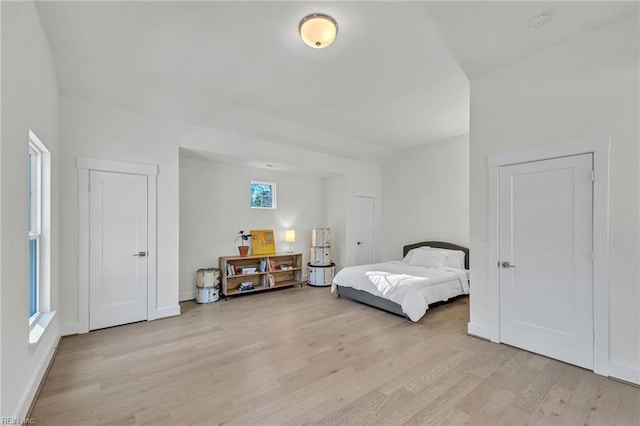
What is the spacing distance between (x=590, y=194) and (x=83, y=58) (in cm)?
523

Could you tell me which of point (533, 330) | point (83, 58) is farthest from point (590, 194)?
point (83, 58)

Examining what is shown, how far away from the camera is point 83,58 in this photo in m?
3.08

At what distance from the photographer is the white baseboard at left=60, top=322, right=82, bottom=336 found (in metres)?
3.40

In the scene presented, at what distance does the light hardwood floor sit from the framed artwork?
2.18 m

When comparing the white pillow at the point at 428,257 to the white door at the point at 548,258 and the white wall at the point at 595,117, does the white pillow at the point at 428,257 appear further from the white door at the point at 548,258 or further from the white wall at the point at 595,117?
the white door at the point at 548,258

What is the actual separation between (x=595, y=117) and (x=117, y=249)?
18.0 ft

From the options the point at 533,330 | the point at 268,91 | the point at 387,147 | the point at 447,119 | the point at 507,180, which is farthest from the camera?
the point at 387,147

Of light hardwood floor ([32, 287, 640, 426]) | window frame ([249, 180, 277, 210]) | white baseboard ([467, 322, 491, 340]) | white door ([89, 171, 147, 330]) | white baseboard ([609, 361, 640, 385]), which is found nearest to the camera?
light hardwood floor ([32, 287, 640, 426])

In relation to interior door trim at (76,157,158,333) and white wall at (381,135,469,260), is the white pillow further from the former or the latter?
interior door trim at (76,157,158,333)

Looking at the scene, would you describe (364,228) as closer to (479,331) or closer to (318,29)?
(479,331)

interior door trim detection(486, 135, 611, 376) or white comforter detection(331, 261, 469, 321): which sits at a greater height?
interior door trim detection(486, 135, 611, 376)

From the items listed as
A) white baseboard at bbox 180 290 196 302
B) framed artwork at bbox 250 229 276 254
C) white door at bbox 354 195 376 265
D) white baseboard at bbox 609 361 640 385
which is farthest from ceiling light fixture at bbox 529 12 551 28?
white baseboard at bbox 180 290 196 302

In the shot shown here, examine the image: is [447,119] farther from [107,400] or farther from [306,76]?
[107,400]

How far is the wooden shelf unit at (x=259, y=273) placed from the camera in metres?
5.22
